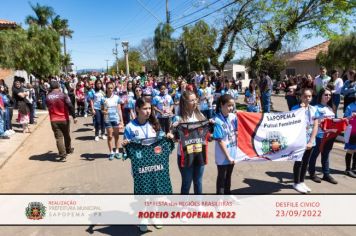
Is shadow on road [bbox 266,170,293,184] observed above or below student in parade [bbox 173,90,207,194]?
below

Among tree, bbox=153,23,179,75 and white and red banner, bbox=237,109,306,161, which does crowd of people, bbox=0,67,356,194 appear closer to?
white and red banner, bbox=237,109,306,161

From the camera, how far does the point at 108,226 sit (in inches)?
197

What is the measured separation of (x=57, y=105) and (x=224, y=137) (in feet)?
17.6

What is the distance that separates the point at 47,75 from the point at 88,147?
1578 cm

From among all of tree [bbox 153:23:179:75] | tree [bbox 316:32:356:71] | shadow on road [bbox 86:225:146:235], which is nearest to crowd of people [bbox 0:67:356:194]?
shadow on road [bbox 86:225:146:235]

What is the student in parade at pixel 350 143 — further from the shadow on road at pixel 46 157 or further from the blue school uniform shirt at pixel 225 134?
the shadow on road at pixel 46 157

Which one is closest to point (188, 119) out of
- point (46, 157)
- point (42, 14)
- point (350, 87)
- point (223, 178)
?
point (223, 178)

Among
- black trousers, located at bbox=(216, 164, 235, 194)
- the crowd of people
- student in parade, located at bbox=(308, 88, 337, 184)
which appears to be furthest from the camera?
student in parade, located at bbox=(308, 88, 337, 184)

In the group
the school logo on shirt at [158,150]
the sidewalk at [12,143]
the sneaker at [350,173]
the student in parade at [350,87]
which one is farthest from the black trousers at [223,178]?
the student in parade at [350,87]

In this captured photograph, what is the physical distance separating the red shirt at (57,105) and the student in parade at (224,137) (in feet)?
16.7

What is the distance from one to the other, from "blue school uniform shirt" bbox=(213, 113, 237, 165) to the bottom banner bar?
676mm

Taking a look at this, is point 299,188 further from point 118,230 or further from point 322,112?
point 118,230

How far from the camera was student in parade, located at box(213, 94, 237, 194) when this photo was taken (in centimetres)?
505

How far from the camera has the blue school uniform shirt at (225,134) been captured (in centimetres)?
506
